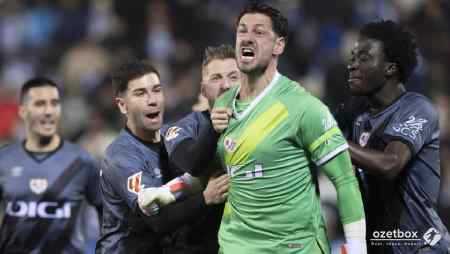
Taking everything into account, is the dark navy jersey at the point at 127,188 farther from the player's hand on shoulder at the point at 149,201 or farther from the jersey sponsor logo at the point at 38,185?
the jersey sponsor logo at the point at 38,185

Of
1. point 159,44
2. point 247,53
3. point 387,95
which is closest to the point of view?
point 247,53

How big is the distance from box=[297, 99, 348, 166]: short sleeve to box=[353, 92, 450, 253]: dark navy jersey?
661mm

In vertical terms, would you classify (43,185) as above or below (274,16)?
below

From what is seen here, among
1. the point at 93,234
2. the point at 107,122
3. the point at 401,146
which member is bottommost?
the point at 93,234

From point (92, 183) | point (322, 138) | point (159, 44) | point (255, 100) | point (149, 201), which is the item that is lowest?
point (92, 183)

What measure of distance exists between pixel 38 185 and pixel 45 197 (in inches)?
4.7

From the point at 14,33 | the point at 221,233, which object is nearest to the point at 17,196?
the point at 221,233

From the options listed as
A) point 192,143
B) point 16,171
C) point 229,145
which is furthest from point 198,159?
point 16,171

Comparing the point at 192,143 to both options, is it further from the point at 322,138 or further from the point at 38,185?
the point at 38,185

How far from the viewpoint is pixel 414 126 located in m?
5.29

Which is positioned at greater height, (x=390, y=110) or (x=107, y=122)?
(x=390, y=110)

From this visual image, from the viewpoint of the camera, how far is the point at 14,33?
1125cm

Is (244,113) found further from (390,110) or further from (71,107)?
(71,107)

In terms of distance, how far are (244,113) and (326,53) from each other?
6.04 metres
